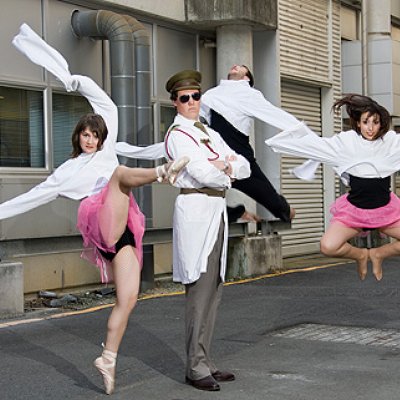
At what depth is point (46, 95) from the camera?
1287 centimetres

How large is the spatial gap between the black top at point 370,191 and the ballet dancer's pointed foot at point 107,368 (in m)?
2.86

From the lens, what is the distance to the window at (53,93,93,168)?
1309 centimetres

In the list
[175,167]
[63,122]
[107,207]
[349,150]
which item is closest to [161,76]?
[63,122]

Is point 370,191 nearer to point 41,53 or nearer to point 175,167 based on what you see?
point 175,167

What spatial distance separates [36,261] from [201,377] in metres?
5.71

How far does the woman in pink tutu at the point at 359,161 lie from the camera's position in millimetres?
8484

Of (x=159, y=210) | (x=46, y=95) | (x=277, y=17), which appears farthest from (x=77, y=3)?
(x=277, y=17)

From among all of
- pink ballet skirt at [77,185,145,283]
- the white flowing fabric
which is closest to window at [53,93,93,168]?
the white flowing fabric

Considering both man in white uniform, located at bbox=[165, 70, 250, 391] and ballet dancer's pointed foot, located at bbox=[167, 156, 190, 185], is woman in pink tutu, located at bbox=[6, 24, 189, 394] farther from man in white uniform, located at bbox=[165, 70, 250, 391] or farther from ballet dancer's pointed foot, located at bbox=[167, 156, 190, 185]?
man in white uniform, located at bbox=[165, 70, 250, 391]

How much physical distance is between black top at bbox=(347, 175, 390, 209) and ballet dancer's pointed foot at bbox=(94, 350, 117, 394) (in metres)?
2.86

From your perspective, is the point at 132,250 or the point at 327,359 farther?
the point at 327,359

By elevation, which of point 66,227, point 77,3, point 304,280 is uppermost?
point 77,3

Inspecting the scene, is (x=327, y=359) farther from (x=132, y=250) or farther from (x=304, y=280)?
(x=304, y=280)

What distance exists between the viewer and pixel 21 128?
1259 centimetres
